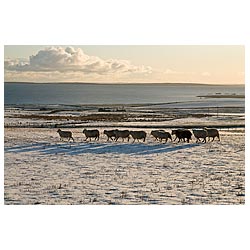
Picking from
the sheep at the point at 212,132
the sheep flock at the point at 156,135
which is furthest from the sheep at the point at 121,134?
the sheep at the point at 212,132

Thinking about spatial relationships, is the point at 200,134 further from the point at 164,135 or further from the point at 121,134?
the point at 121,134

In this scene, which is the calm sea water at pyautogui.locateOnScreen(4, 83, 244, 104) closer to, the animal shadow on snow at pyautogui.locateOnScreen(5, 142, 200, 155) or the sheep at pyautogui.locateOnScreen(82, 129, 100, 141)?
the sheep at pyautogui.locateOnScreen(82, 129, 100, 141)

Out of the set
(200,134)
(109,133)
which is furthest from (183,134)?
(109,133)

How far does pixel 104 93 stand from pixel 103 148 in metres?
0.56

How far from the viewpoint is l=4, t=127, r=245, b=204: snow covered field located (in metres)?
5.61

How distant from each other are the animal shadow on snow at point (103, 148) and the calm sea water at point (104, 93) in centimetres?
45

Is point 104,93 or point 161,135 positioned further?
point 161,135

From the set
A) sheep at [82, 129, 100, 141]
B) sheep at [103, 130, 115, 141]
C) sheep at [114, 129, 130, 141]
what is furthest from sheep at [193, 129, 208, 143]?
sheep at [82, 129, 100, 141]

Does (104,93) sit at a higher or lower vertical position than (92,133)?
higher

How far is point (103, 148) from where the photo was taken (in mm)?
5770

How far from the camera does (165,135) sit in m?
5.81

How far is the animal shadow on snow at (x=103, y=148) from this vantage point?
5.75 m
